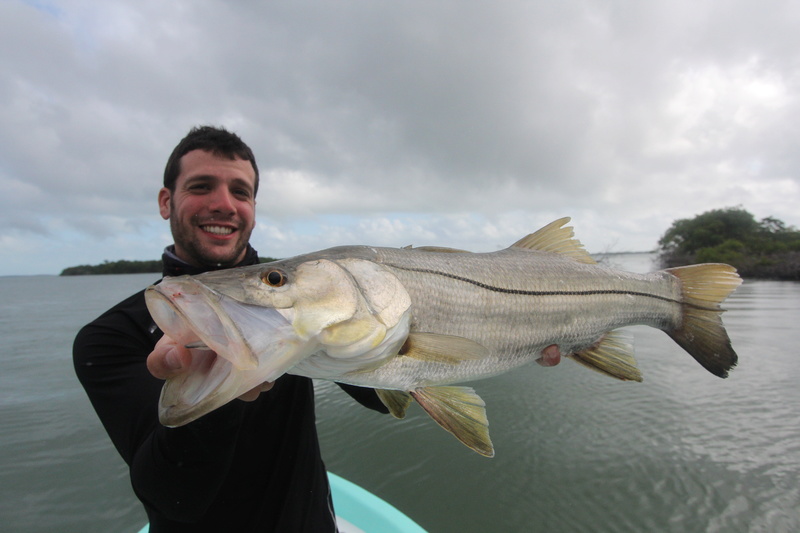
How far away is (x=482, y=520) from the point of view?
470cm

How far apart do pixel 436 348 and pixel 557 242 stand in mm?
1397

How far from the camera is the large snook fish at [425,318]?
4.03 feet

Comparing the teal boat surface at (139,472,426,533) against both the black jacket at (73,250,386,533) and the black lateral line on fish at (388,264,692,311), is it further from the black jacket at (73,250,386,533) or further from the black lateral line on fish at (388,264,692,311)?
the black lateral line on fish at (388,264,692,311)

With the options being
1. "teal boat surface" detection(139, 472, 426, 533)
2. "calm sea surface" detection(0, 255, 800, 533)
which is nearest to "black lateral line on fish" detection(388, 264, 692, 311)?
"teal boat surface" detection(139, 472, 426, 533)

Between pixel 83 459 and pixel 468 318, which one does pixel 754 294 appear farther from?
pixel 83 459

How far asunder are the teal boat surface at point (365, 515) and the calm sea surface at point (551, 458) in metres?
1.34

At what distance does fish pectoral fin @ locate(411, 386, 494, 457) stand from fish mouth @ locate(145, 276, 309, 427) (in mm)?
834

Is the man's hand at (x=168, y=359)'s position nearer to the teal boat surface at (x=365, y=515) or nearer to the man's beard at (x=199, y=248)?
the man's beard at (x=199, y=248)

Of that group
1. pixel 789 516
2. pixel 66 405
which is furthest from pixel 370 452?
pixel 66 405

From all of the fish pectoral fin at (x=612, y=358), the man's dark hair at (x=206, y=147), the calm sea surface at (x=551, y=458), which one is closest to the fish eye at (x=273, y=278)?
the man's dark hair at (x=206, y=147)

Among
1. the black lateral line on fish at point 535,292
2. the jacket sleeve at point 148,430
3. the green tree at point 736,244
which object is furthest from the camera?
the green tree at point 736,244

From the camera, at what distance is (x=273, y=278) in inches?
57.2

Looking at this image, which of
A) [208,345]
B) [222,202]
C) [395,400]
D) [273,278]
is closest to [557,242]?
[395,400]

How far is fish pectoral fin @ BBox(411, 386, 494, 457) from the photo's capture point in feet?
5.96
